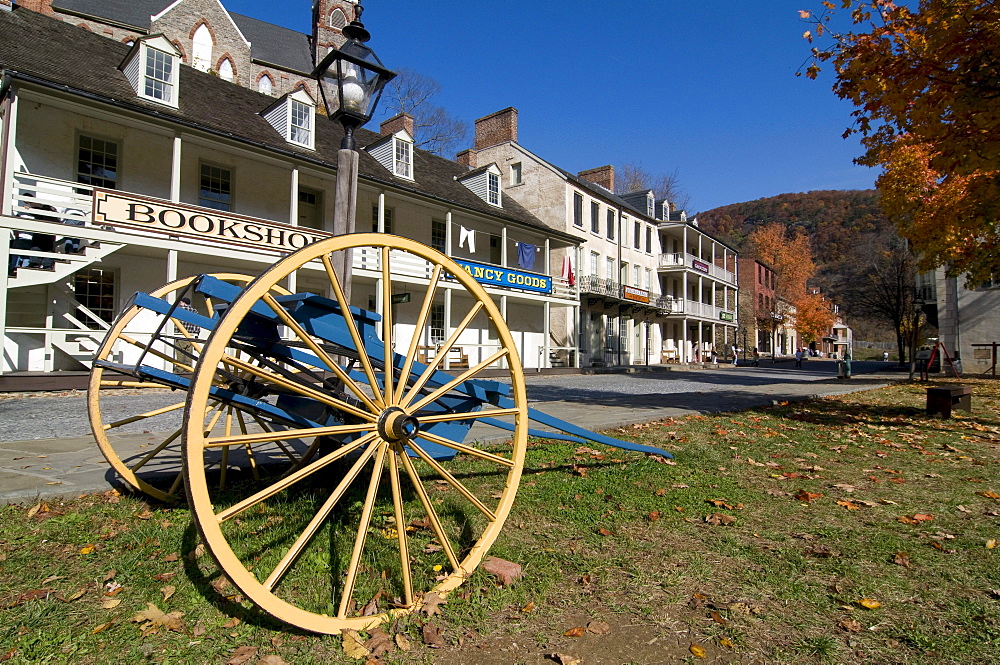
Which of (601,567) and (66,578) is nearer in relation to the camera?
(66,578)

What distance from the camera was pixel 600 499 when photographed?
161 inches

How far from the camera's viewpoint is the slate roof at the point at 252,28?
35.7m

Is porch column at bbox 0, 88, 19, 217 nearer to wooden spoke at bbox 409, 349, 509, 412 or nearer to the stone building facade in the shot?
wooden spoke at bbox 409, 349, 509, 412

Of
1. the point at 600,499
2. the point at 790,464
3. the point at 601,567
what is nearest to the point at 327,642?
the point at 601,567

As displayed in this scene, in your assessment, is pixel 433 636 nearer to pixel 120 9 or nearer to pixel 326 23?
pixel 120 9

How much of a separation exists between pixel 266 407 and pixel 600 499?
2391 mm

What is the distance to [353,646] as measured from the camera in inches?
85.9

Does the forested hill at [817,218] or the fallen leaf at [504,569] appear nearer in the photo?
the fallen leaf at [504,569]

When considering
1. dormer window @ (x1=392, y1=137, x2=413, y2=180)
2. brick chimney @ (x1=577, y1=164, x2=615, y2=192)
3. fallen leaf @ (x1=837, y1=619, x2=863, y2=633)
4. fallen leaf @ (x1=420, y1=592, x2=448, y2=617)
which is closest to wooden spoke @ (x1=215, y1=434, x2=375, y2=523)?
fallen leaf @ (x1=420, y1=592, x2=448, y2=617)

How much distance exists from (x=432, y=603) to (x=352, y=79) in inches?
162

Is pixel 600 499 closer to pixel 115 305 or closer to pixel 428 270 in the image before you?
pixel 115 305

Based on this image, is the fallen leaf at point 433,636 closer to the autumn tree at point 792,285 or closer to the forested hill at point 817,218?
the autumn tree at point 792,285

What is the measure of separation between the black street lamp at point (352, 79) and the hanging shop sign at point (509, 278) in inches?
598

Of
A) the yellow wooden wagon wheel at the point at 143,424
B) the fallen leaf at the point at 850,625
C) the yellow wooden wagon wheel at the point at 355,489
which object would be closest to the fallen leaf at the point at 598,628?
the yellow wooden wagon wheel at the point at 355,489
